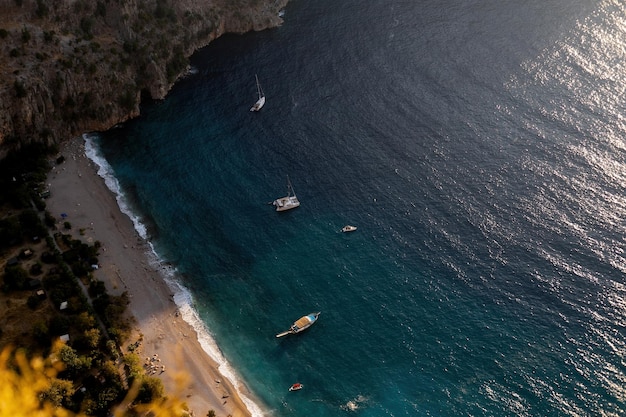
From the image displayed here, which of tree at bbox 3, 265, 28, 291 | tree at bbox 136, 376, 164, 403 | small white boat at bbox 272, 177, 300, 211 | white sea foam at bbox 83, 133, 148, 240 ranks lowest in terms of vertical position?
tree at bbox 136, 376, 164, 403

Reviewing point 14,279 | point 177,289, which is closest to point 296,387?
point 177,289

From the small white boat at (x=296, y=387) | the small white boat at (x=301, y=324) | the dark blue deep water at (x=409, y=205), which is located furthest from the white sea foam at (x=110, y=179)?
the small white boat at (x=296, y=387)

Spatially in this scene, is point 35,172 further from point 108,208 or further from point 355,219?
point 355,219

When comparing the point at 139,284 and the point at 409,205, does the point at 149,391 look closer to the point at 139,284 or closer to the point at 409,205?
the point at 139,284

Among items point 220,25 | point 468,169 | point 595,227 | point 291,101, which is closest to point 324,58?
point 291,101

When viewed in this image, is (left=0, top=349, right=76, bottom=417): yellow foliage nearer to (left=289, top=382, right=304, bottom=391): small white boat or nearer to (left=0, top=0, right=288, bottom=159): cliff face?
(left=289, top=382, right=304, bottom=391): small white boat

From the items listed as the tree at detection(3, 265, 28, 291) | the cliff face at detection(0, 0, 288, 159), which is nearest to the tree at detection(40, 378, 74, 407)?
the tree at detection(3, 265, 28, 291)
